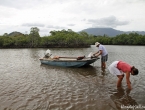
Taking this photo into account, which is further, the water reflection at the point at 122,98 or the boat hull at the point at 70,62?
the boat hull at the point at 70,62

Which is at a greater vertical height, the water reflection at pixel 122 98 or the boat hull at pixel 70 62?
the boat hull at pixel 70 62

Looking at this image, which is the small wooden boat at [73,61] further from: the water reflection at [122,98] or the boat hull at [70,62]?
the water reflection at [122,98]

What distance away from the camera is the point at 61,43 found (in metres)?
71.6

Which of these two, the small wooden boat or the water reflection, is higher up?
the small wooden boat

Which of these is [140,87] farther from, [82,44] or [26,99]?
[82,44]

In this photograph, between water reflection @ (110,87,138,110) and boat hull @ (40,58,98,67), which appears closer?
water reflection @ (110,87,138,110)

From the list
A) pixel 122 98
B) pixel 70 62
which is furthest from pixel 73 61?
pixel 122 98

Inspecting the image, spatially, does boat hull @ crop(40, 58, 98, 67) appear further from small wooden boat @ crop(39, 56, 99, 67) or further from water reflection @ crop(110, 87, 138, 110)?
water reflection @ crop(110, 87, 138, 110)

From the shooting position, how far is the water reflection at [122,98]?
6.43 m

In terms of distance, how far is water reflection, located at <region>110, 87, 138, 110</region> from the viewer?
6.43 metres

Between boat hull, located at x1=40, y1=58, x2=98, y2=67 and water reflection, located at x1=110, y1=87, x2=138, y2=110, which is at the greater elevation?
boat hull, located at x1=40, y1=58, x2=98, y2=67

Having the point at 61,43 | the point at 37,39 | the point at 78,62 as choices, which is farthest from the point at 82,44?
the point at 78,62

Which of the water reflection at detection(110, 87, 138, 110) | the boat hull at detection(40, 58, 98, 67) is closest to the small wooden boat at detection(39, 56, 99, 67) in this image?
the boat hull at detection(40, 58, 98, 67)

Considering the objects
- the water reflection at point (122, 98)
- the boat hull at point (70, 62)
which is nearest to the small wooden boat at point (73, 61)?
the boat hull at point (70, 62)
